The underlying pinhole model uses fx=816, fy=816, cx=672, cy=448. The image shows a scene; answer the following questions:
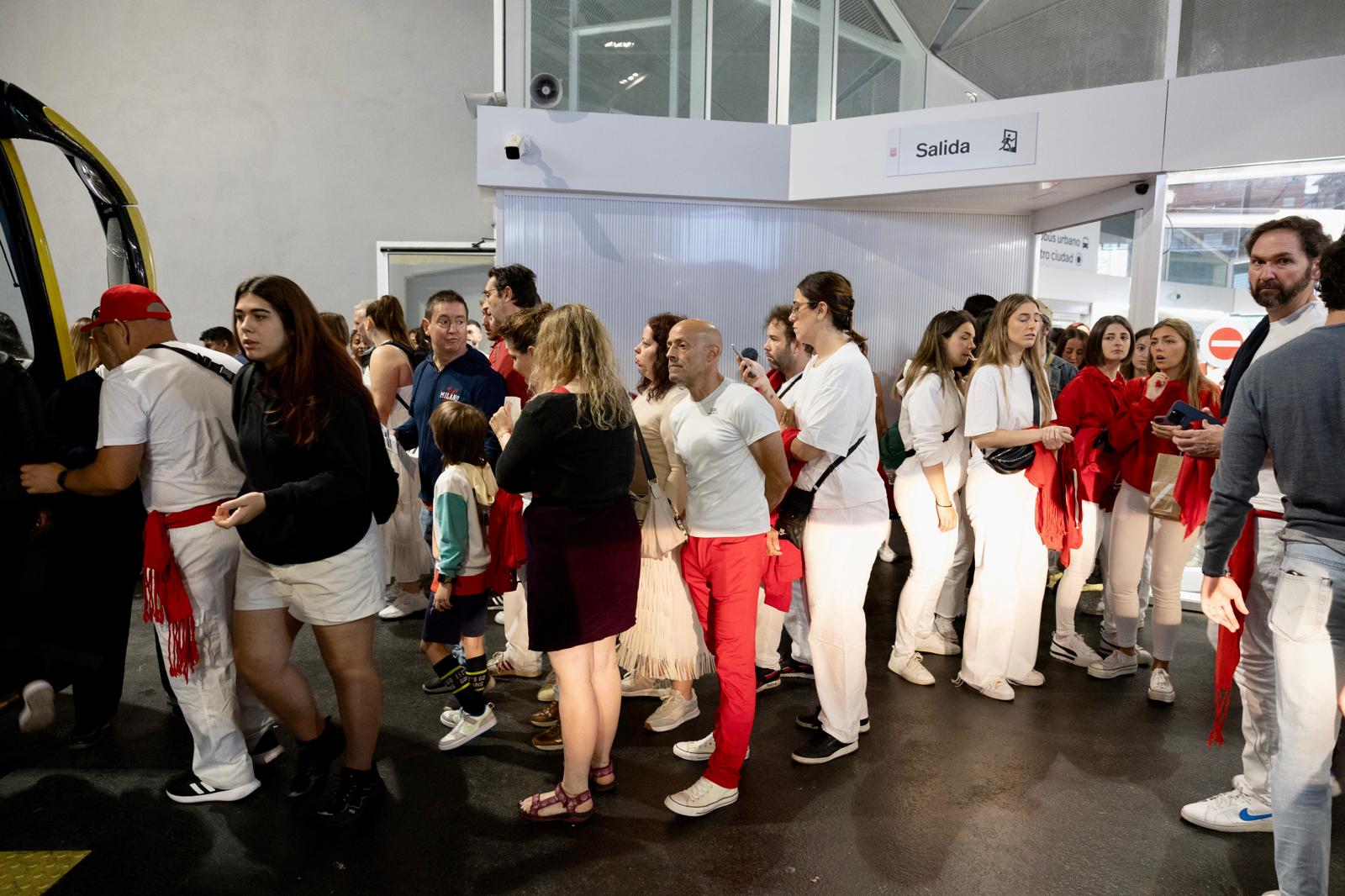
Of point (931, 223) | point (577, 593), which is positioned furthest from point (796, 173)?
point (577, 593)

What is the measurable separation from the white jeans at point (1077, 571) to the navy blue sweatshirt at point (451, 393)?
9.93ft

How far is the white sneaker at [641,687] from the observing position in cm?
384

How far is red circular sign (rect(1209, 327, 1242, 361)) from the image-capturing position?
546 cm

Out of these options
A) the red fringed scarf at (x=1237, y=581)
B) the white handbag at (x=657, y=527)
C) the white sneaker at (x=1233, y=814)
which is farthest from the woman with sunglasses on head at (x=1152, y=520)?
the white handbag at (x=657, y=527)

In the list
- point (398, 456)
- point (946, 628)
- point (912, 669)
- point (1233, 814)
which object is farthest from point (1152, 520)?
point (398, 456)

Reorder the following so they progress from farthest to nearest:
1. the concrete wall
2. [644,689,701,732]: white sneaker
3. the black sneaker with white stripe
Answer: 1. the concrete wall
2. [644,689,701,732]: white sneaker
3. the black sneaker with white stripe

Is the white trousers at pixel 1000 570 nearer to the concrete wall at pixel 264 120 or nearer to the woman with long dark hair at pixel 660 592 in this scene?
the woman with long dark hair at pixel 660 592

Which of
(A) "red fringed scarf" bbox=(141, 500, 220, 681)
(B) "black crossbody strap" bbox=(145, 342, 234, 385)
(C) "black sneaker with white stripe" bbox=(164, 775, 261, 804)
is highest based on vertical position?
(B) "black crossbody strap" bbox=(145, 342, 234, 385)

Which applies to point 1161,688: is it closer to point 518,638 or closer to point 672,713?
point 672,713

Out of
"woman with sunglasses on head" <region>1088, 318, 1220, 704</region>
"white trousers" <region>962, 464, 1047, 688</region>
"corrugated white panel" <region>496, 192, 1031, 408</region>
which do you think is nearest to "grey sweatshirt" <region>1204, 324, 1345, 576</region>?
"white trousers" <region>962, 464, 1047, 688</region>

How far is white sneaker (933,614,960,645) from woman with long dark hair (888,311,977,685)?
1.82 feet

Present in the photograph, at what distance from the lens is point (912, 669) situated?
4.04 metres

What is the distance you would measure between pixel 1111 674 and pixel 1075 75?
4.30m

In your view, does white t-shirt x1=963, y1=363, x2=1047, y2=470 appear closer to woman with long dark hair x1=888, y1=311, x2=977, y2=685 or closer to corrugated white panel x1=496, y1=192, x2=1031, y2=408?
woman with long dark hair x1=888, y1=311, x2=977, y2=685
